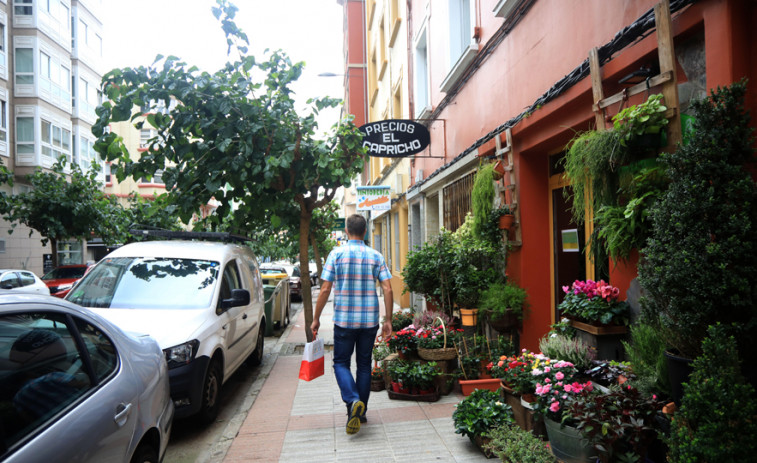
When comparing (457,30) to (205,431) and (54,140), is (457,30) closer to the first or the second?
(205,431)

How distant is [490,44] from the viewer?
7129 mm

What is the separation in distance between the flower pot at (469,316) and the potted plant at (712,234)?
379cm

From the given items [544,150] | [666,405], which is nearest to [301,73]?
[544,150]

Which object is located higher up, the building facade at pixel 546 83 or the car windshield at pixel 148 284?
the building facade at pixel 546 83

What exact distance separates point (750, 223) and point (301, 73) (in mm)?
6846

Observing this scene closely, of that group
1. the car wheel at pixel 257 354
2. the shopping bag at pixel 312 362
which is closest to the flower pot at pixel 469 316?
the shopping bag at pixel 312 362

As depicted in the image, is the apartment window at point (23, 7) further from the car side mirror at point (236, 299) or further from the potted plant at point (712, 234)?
the potted plant at point (712, 234)

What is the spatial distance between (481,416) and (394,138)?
571 centimetres

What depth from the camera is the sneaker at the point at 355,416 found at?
14.9 feet

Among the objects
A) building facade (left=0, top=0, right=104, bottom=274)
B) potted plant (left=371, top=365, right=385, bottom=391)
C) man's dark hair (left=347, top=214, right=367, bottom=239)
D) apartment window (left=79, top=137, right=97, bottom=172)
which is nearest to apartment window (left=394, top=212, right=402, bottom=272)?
potted plant (left=371, top=365, right=385, bottom=391)

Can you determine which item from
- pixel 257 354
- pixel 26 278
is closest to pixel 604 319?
pixel 257 354

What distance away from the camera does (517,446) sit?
354cm

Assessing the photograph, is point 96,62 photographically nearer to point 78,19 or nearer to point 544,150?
point 78,19

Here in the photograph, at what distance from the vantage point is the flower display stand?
3922mm
